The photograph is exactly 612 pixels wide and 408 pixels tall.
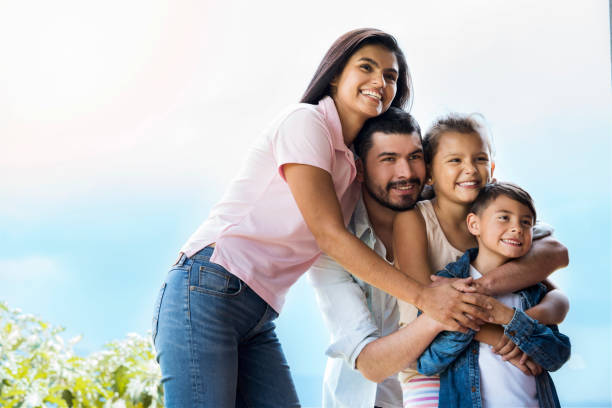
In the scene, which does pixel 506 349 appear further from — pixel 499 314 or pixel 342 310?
pixel 342 310

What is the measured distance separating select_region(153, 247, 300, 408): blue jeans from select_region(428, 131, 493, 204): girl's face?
1.82ft

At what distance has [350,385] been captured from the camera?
72.7 inches

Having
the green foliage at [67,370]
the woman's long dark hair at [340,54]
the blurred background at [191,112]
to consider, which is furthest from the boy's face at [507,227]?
the blurred background at [191,112]

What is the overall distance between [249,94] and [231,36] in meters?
0.45

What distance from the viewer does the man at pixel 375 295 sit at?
5.19ft

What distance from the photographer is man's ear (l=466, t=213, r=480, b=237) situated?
1605 mm

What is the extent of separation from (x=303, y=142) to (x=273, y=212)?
191 millimetres

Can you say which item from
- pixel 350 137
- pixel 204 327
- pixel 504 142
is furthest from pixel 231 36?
pixel 204 327

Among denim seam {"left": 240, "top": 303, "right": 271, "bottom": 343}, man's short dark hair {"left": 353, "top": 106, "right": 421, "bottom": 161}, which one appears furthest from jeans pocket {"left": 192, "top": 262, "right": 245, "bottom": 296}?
man's short dark hair {"left": 353, "top": 106, "right": 421, "bottom": 161}

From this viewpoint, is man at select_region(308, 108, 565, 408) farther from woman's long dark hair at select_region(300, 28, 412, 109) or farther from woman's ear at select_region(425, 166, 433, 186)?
woman's long dark hair at select_region(300, 28, 412, 109)

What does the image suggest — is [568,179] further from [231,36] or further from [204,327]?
[204,327]

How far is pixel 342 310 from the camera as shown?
5.66ft

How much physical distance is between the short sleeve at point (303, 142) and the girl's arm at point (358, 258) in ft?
0.06

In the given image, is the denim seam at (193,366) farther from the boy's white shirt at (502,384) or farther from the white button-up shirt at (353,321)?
the boy's white shirt at (502,384)
